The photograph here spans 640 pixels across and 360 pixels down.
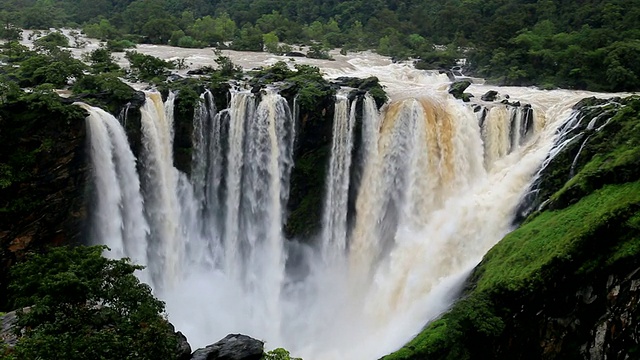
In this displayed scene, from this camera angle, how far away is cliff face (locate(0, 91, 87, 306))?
15672 millimetres

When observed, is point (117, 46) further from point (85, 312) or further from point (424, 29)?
point (85, 312)

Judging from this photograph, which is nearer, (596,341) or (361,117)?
(596,341)

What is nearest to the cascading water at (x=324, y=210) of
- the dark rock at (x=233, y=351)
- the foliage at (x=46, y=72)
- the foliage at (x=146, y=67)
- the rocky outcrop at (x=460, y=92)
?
the rocky outcrop at (x=460, y=92)

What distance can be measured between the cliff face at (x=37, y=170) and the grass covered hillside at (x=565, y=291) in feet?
37.7

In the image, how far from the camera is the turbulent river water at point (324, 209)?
1823 cm

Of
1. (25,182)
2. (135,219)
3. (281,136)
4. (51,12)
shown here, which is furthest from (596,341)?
(51,12)

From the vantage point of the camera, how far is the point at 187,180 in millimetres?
20781

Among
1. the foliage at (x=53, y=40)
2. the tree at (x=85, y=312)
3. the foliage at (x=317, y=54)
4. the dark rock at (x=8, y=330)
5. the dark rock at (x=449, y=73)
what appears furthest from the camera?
the foliage at (x=317, y=54)

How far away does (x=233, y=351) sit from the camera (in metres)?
12.3

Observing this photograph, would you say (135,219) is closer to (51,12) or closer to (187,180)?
(187,180)

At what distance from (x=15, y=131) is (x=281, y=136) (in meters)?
9.38

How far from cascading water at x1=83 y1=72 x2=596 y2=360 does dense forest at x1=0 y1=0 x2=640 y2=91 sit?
8.26 m

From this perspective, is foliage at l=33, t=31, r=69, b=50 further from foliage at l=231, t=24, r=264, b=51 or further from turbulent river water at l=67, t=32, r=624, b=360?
turbulent river water at l=67, t=32, r=624, b=360

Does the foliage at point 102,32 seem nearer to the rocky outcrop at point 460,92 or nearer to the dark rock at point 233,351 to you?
the rocky outcrop at point 460,92
